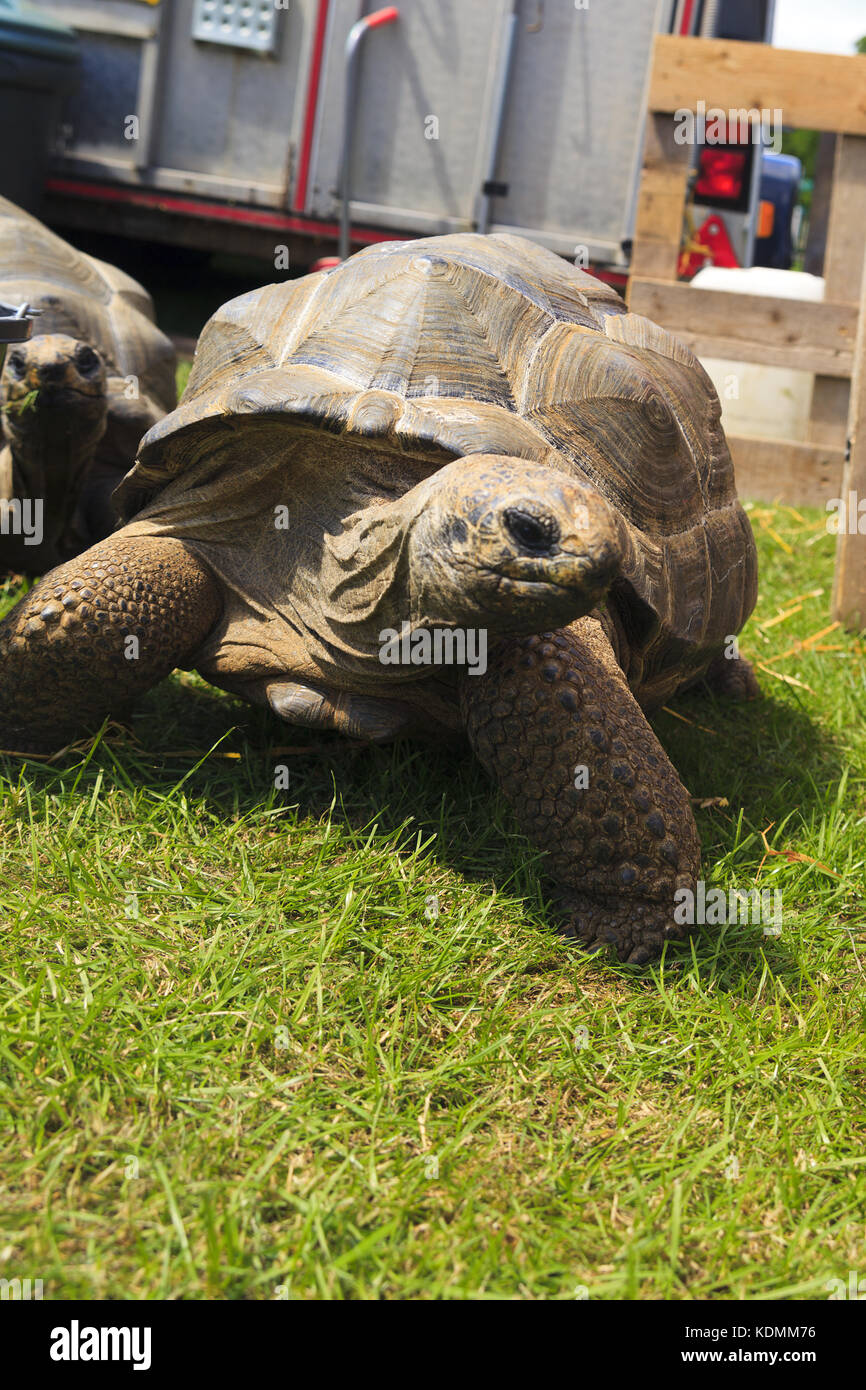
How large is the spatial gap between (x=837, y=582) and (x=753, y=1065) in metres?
2.87

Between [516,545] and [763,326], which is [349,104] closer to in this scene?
[763,326]

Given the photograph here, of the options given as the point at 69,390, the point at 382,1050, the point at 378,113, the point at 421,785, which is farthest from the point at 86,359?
the point at 378,113

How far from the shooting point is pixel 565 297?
2.75m

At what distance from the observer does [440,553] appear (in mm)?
1992

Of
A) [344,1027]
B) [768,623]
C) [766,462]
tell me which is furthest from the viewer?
[766,462]

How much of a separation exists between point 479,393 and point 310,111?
5.77m

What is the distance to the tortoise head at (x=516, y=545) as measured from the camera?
188 centimetres

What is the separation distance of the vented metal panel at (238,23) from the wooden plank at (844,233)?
11.6ft

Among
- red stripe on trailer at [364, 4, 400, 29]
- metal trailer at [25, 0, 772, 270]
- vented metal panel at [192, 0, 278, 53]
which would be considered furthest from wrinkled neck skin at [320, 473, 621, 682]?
vented metal panel at [192, 0, 278, 53]

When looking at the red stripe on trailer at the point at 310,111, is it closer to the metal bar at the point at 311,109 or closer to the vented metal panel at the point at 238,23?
the metal bar at the point at 311,109

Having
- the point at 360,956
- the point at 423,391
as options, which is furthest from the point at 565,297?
the point at 360,956
